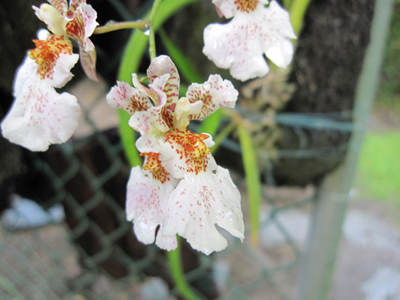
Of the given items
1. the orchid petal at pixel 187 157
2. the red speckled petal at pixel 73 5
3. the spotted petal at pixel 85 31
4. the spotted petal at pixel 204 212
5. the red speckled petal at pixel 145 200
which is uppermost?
the red speckled petal at pixel 73 5

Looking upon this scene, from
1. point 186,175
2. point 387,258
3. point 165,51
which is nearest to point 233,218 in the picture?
point 186,175

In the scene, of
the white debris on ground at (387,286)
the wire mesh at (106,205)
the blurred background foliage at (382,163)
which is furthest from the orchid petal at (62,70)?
the blurred background foliage at (382,163)

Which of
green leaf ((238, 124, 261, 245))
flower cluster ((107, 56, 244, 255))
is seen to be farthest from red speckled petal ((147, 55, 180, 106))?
green leaf ((238, 124, 261, 245))

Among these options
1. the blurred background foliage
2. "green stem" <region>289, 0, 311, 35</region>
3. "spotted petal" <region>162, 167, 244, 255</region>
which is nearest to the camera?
"spotted petal" <region>162, 167, 244, 255</region>

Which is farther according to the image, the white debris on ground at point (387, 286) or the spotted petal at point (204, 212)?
the white debris on ground at point (387, 286)

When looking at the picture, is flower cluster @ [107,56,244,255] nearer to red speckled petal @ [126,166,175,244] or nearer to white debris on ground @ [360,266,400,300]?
red speckled petal @ [126,166,175,244]

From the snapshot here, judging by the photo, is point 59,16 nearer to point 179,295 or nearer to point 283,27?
point 283,27

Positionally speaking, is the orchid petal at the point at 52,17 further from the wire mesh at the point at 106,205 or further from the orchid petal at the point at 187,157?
the wire mesh at the point at 106,205
